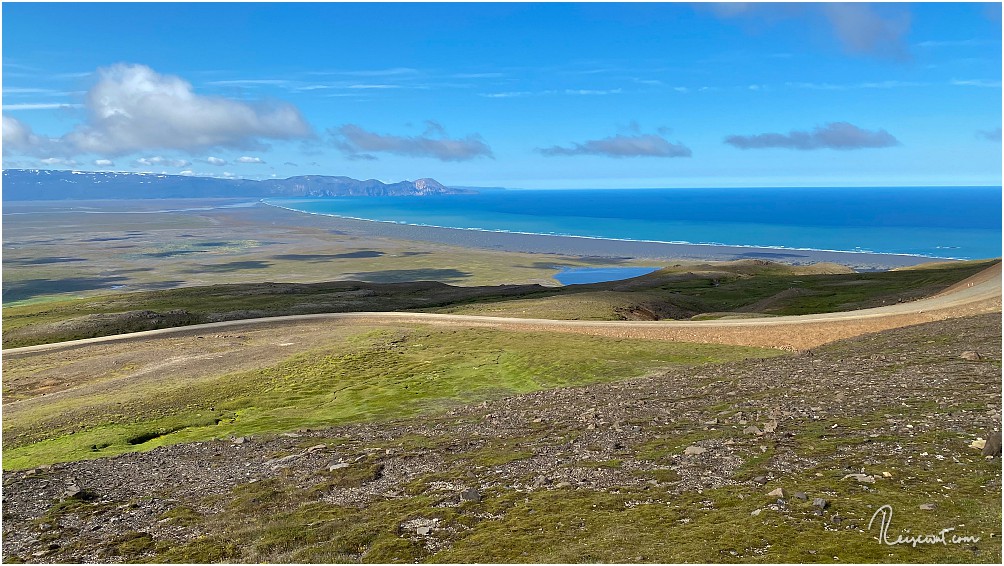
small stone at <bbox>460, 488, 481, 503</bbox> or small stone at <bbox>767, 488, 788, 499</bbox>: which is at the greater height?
small stone at <bbox>767, 488, 788, 499</bbox>

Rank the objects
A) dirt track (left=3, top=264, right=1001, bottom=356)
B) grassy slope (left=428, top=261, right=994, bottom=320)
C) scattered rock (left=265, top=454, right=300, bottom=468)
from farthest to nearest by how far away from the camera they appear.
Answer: grassy slope (left=428, top=261, right=994, bottom=320) < dirt track (left=3, top=264, right=1001, bottom=356) < scattered rock (left=265, top=454, right=300, bottom=468)

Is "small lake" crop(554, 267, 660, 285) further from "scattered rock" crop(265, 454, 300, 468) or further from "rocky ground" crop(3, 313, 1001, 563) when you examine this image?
"scattered rock" crop(265, 454, 300, 468)

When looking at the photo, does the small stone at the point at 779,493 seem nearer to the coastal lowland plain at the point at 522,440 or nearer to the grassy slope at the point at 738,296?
the coastal lowland plain at the point at 522,440

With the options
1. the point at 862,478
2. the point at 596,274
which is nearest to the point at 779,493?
the point at 862,478

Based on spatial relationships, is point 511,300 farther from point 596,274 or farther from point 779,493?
point 596,274

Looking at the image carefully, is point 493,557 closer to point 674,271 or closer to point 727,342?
point 727,342

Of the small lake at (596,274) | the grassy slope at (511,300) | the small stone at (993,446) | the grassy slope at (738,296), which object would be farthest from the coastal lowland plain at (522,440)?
the small lake at (596,274)

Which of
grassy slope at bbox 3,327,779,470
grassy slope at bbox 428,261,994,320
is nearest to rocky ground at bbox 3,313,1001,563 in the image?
grassy slope at bbox 3,327,779,470
